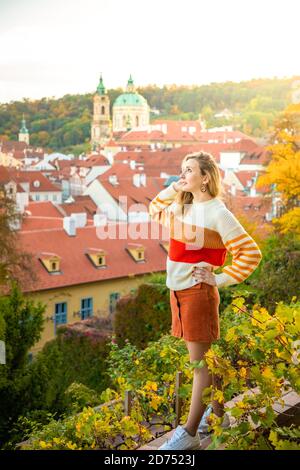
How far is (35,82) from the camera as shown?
31984mm

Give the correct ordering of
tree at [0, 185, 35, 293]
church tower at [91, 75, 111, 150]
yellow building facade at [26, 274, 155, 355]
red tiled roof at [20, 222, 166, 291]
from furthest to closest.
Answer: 1. church tower at [91, 75, 111, 150]
2. red tiled roof at [20, 222, 166, 291]
3. yellow building facade at [26, 274, 155, 355]
4. tree at [0, 185, 35, 293]

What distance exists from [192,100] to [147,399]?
77.3 metres

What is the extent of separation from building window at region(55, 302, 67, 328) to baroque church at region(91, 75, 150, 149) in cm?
5152

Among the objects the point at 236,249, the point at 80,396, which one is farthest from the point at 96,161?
the point at 236,249

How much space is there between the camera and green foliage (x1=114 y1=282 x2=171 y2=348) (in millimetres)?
9493

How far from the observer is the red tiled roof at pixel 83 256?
2125 cm

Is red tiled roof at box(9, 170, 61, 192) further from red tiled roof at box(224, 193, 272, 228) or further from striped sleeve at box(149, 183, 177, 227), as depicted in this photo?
striped sleeve at box(149, 183, 177, 227)

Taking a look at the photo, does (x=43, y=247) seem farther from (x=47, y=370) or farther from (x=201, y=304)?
(x=201, y=304)

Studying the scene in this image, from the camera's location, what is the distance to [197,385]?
256 cm

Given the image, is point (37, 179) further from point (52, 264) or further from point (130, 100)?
point (130, 100)

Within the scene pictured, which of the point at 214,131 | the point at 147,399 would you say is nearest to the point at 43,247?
the point at 147,399
